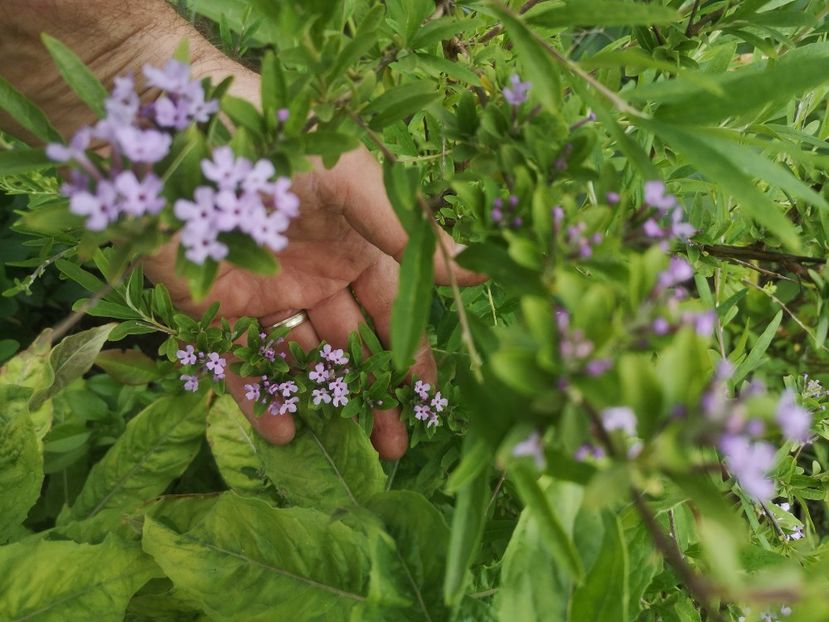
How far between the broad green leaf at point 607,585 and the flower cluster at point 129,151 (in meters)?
0.60

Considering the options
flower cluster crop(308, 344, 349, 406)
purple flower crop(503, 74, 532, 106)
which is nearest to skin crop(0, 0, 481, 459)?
flower cluster crop(308, 344, 349, 406)

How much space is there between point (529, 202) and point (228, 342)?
647 millimetres

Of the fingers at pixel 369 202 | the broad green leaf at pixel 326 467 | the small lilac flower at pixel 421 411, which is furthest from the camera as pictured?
the broad green leaf at pixel 326 467

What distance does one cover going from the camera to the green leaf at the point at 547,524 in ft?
1.85

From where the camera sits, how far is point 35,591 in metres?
1.19

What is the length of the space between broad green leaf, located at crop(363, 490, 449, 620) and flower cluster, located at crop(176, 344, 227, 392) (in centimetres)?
38

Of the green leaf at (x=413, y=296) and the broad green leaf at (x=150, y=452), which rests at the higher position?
the green leaf at (x=413, y=296)

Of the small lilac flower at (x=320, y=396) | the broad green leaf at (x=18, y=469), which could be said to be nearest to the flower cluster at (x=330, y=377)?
the small lilac flower at (x=320, y=396)

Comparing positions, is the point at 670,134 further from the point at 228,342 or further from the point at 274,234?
the point at 228,342

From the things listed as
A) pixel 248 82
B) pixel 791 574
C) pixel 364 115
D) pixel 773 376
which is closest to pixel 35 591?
pixel 248 82

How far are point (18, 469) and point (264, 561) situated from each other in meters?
0.53

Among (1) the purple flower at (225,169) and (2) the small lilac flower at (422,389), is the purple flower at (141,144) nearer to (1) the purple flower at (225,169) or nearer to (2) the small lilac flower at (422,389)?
(1) the purple flower at (225,169)

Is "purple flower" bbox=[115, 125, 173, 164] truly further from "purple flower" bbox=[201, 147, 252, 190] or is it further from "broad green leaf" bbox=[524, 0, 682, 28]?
"broad green leaf" bbox=[524, 0, 682, 28]

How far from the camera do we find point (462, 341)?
101 cm
